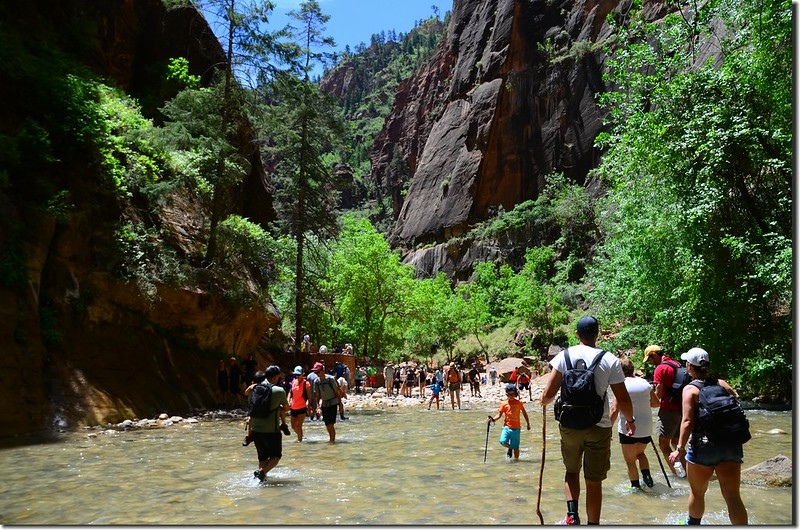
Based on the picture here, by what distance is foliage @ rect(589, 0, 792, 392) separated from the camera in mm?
13914

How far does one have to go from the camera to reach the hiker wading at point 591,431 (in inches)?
202

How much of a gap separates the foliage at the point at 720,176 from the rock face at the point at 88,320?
→ 1466 centimetres

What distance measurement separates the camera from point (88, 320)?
15.6 meters

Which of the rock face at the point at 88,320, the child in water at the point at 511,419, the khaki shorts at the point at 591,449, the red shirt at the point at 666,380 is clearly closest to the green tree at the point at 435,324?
the rock face at the point at 88,320

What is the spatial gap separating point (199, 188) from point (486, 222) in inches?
1896

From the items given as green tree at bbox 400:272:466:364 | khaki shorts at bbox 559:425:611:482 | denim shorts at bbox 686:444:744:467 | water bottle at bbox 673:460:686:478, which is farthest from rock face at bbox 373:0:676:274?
khaki shorts at bbox 559:425:611:482

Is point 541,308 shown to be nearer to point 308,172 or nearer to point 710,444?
point 308,172

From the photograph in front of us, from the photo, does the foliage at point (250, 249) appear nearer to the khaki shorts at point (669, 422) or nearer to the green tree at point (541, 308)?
the khaki shorts at point (669, 422)

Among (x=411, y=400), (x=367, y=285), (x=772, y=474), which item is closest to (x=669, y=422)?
(x=772, y=474)

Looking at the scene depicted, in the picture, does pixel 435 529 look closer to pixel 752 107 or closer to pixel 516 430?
pixel 516 430

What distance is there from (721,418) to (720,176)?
12.6m

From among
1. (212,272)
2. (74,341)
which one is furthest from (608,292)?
(74,341)

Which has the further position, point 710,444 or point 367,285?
point 367,285

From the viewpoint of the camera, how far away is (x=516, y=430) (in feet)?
33.1
